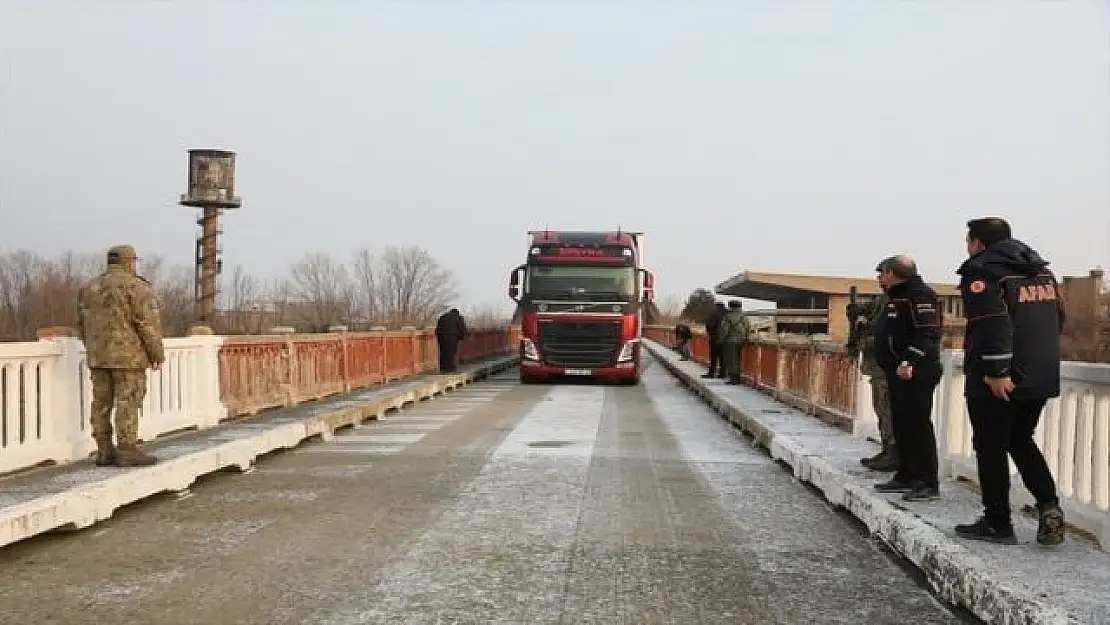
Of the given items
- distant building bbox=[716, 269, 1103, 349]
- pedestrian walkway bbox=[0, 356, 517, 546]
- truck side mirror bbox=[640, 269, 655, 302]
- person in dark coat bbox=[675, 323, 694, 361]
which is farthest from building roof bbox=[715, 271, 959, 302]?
pedestrian walkway bbox=[0, 356, 517, 546]

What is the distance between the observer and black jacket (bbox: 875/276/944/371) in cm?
686

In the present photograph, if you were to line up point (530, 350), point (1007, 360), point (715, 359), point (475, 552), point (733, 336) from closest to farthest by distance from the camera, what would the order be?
point (1007, 360), point (475, 552), point (733, 336), point (715, 359), point (530, 350)

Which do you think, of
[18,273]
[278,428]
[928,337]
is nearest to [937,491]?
[928,337]

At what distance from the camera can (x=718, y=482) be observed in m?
8.89

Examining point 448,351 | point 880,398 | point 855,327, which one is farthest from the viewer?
point 448,351

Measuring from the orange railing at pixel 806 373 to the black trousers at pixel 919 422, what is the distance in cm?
349

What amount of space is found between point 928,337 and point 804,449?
9.83 feet

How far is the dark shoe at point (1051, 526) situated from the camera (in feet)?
17.4

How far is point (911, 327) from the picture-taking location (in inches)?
273

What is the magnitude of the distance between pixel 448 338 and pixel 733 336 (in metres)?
7.56

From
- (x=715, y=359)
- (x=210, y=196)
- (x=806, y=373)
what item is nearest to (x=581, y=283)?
(x=715, y=359)

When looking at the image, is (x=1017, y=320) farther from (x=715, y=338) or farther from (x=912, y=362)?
(x=715, y=338)

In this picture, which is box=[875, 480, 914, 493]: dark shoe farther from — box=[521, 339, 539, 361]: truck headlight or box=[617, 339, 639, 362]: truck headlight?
box=[521, 339, 539, 361]: truck headlight

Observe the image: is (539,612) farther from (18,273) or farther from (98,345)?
(18,273)
